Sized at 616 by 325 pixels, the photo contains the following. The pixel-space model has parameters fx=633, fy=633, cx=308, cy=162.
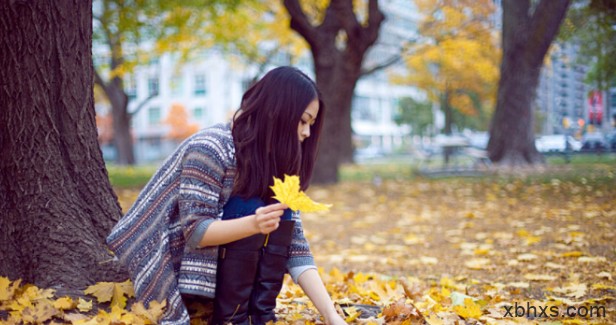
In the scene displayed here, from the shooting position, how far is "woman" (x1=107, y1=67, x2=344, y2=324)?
7.73ft

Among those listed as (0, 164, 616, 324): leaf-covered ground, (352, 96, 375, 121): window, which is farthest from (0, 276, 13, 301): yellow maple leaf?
(352, 96, 375, 121): window

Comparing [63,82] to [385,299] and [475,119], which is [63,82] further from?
[475,119]

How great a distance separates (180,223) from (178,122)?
47604 millimetres

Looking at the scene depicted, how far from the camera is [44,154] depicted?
281 centimetres

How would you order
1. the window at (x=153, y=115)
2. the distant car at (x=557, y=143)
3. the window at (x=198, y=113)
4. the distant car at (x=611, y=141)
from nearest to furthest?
the distant car at (x=611, y=141) < the distant car at (x=557, y=143) < the window at (x=198, y=113) < the window at (x=153, y=115)

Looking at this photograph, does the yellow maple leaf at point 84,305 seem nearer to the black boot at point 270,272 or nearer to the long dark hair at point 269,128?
the black boot at point 270,272

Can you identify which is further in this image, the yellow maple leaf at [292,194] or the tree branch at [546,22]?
the tree branch at [546,22]

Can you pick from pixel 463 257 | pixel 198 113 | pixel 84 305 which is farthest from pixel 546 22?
pixel 198 113

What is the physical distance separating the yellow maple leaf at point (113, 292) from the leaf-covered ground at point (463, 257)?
0.01m

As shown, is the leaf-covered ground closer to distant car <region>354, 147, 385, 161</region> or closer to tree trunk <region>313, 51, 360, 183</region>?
tree trunk <region>313, 51, 360, 183</region>

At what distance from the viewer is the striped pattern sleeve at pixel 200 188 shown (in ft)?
7.59

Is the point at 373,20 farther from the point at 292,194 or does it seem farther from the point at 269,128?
the point at 292,194

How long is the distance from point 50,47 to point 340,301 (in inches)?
68.8

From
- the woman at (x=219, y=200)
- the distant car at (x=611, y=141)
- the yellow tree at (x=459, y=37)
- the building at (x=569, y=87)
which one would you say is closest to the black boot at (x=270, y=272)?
the woman at (x=219, y=200)
